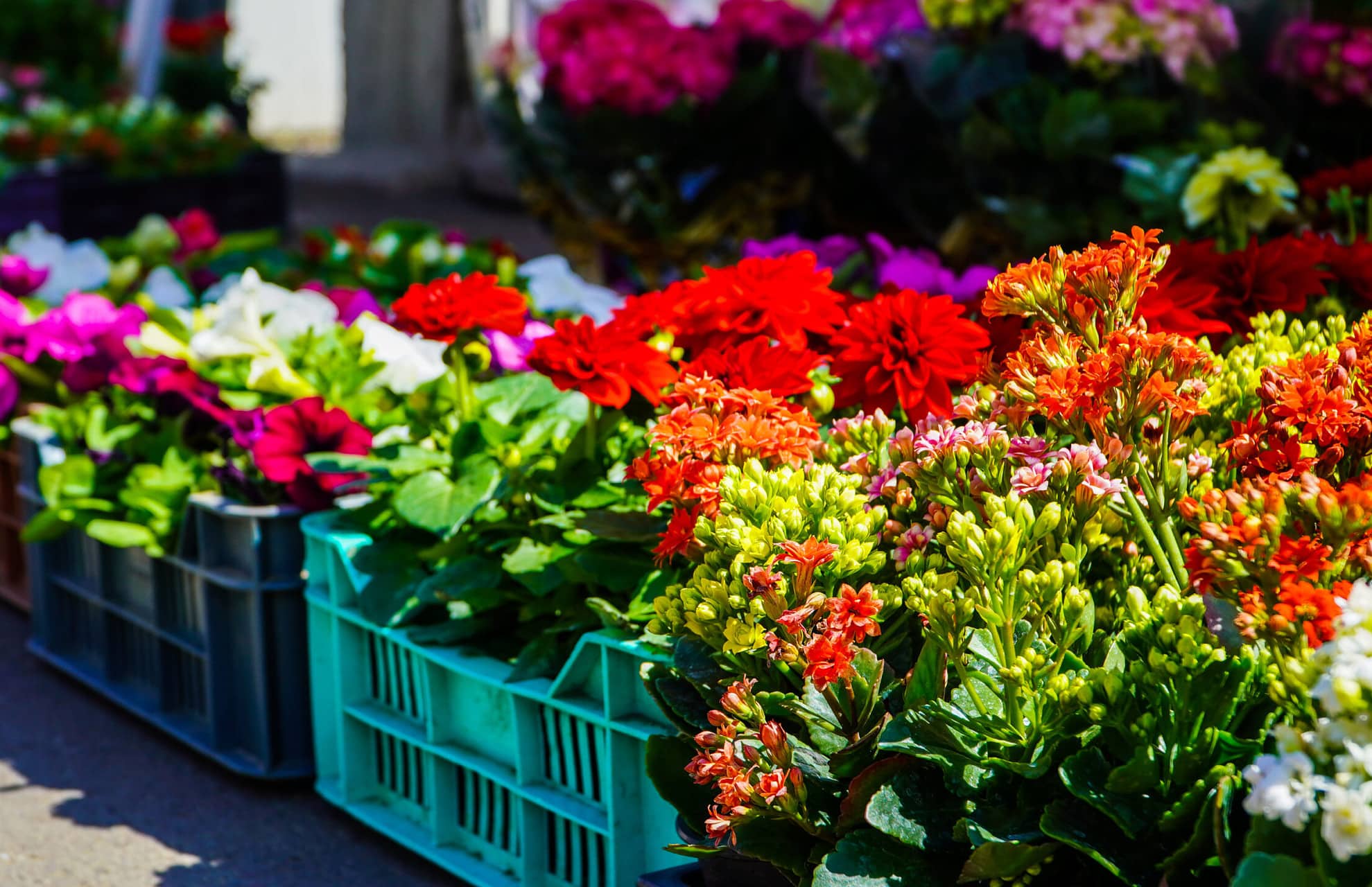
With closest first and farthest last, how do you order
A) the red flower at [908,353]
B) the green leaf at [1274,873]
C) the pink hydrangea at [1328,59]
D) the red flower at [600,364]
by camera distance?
the green leaf at [1274,873] → the red flower at [908,353] → the red flower at [600,364] → the pink hydrangea at [1328,59]

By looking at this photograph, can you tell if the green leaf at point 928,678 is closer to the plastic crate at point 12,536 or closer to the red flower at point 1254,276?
the red flower at point 1254,276

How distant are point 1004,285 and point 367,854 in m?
1.37

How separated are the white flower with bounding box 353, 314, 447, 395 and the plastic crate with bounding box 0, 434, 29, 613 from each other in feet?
4.01

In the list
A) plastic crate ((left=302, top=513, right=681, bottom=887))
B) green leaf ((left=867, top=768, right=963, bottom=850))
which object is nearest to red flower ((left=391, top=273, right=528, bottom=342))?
plastic crate ((left=302, top=513, right=681, bottom=887))

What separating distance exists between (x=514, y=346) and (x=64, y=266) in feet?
5.28

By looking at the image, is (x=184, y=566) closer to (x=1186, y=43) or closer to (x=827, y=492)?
(x=827, y=492)

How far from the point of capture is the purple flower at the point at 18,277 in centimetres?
336

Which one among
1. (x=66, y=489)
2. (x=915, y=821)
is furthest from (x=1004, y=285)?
(x=66, y=489)

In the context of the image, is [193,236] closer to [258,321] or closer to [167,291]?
[167,291]

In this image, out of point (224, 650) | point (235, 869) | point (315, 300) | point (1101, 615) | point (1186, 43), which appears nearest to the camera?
point (1101, 615)

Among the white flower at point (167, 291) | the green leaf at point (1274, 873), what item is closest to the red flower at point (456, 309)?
the green leaf at point (1274, 873)

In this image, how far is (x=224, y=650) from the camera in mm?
2471

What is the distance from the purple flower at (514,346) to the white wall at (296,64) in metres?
13.9

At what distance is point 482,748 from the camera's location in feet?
6.84
